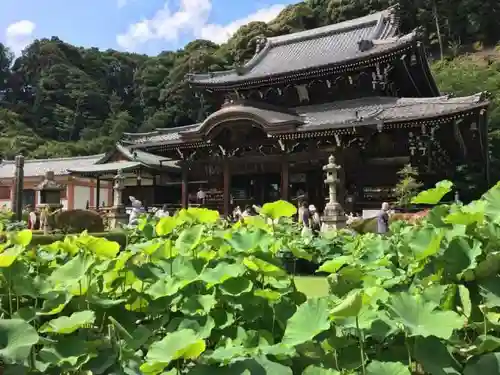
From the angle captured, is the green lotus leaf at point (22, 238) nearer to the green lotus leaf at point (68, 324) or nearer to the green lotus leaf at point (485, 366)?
the green lotus leaf at point (68, 324)

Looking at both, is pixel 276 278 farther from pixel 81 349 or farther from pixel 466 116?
pixel 466 116

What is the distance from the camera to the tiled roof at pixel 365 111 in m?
14.0

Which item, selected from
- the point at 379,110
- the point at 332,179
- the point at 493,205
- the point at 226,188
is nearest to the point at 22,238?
the point at 493,205

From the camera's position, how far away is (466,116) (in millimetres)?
13758

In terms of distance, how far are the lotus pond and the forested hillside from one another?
27.4 m

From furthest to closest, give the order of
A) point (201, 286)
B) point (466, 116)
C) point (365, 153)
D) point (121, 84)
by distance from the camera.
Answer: point (121, 84) < point (365, 153) < point (466, 116) < point (201, 286)

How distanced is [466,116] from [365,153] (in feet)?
12.0

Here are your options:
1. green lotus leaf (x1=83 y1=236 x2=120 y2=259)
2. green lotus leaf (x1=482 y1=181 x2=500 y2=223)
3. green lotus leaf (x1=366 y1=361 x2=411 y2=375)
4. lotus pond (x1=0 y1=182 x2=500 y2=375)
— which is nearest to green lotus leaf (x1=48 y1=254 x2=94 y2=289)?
lotus pond (x1=0 y1=182 x2=500 y2=375)

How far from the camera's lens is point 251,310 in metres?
1.67

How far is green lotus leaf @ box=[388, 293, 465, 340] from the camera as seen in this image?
133cm

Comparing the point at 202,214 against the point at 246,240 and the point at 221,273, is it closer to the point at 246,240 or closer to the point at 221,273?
the point at 246,240

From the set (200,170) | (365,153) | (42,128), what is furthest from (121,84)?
(365,153)

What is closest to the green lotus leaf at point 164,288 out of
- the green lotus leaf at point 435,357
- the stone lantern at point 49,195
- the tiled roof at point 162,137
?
the green lotus leaf at point 435,357

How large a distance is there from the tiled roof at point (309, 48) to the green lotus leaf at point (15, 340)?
16952 mm
